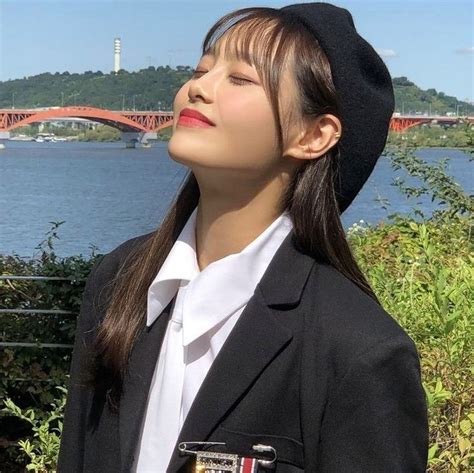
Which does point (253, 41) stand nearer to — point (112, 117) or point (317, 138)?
point (317, 138)

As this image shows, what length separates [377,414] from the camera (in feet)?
4.70

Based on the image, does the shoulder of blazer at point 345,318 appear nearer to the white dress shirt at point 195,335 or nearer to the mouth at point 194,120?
the white dress shirt at point 195,335

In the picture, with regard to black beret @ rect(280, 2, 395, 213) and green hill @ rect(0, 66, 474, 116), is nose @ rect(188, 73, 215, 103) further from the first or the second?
green hill @ rect(0, 66, 474, 116)

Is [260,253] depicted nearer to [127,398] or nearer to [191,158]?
[191,158]

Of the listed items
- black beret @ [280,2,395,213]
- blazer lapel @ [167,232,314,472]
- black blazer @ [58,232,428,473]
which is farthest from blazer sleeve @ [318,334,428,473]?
black beret @ [280,2,395,213]

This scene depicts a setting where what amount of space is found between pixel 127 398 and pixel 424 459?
1.64 ft

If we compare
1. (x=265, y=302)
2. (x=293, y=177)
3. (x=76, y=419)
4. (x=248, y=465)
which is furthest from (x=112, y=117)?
(x=248, y=465)

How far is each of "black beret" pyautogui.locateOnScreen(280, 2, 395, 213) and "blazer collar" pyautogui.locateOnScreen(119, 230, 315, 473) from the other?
6.6 inches

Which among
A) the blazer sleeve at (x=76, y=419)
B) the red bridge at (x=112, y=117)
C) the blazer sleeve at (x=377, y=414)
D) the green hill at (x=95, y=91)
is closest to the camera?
the blazer sleeve at (x=377, y=414)

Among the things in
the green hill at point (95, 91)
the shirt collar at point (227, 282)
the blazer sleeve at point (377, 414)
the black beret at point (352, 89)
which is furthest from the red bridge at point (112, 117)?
the blazer sleeve at point (377, 414)

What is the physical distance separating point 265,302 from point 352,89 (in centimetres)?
38

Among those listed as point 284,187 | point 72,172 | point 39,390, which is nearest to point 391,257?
point 39,390

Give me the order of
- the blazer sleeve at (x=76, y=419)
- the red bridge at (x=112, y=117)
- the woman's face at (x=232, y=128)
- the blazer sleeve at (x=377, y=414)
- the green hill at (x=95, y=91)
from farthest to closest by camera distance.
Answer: the green hill at (x=95, y=91)
the red bridge at (x=112, y=117)
the blazer sleeve at (x=76, y=419)
the woman's face at (x=232, y=128)
the blazer sleeve at (x=377, y=414)

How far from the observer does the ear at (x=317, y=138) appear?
161 cm
